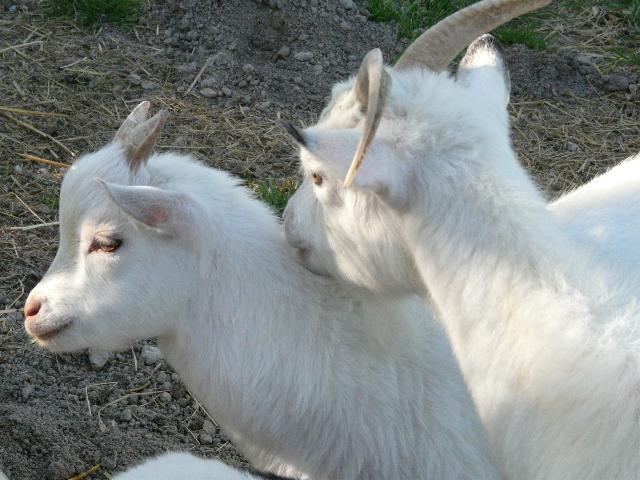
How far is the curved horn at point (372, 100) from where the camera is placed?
2.96 meters

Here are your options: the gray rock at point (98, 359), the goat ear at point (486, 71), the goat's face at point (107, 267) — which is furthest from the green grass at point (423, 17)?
the goat's face at point (107, 267)

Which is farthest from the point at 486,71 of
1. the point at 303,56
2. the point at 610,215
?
the point at 303,56

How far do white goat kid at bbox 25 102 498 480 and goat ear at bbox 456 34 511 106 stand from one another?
85 centimetres

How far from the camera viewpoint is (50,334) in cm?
395

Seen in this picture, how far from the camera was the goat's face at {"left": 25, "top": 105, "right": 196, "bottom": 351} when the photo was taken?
12.6 ft

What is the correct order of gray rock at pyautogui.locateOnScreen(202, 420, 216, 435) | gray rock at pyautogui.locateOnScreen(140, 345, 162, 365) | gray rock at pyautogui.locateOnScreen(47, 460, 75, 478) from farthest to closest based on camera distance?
gray rock at pyautogui.locateOnScreen(140, 345, 162, 365) → gray rock at pyautogui.locateOnScreen(202, 420, 216, 435) → gray rock at pyautogui.locateOnScreen(47, 460, 75, 478)

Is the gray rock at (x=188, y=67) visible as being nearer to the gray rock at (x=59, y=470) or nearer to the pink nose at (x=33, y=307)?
the gray rock at (x=59, y=470)

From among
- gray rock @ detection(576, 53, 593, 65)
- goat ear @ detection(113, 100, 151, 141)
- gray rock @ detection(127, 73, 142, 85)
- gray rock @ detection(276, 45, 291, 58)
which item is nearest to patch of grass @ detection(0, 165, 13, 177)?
gray rock @ detection(127, 73, 142, 85)

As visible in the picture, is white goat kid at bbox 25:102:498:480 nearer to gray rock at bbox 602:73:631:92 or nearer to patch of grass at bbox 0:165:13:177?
patch of grass at bbox 0:165:13:177

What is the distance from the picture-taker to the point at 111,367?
5258 millimetres

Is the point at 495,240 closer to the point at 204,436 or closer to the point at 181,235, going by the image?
the point at 181,235

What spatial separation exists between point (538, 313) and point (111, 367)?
8.71 feet

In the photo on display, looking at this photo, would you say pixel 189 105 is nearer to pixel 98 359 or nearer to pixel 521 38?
pixel 98 359

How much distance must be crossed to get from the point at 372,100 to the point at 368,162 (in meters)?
0.28
